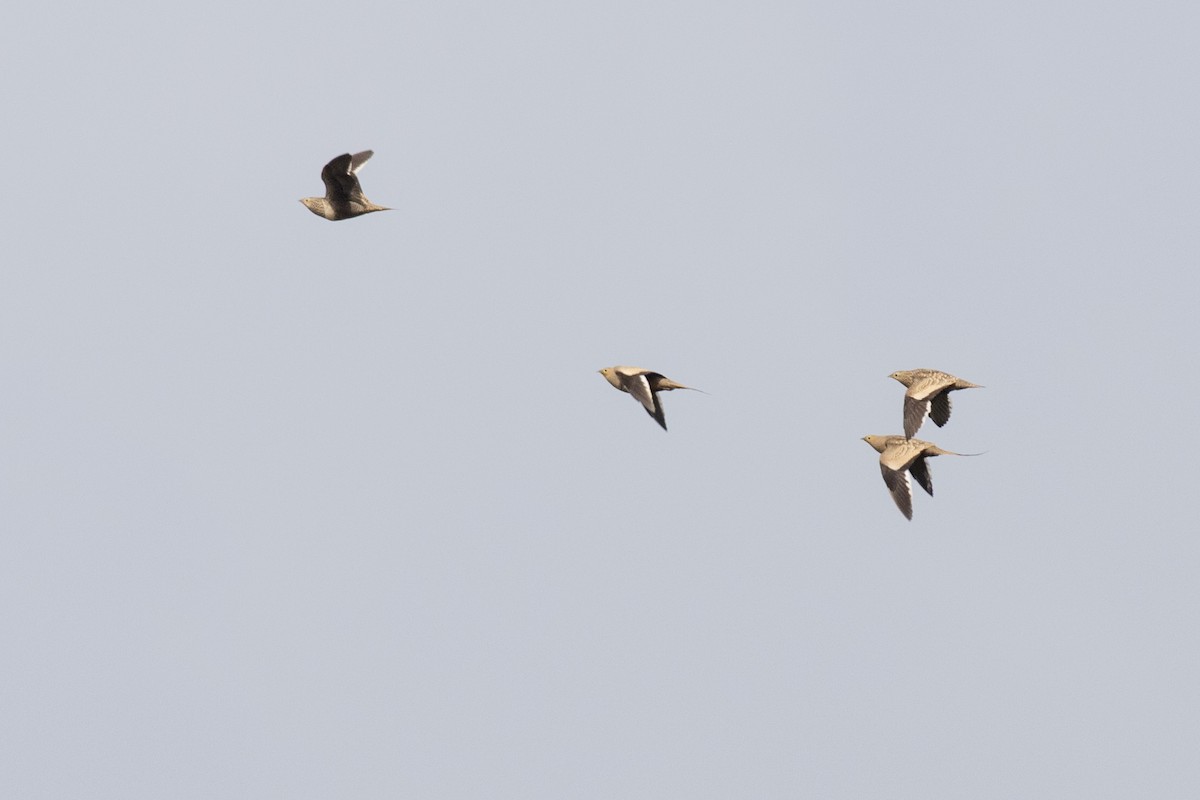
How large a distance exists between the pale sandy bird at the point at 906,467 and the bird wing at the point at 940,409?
2.49m

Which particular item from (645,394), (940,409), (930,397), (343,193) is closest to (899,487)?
(930,397)

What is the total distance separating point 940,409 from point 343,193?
16.4 meters

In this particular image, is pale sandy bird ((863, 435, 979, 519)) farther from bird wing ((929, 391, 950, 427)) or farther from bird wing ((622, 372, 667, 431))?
bird wing ((622, 372, 667, 431))

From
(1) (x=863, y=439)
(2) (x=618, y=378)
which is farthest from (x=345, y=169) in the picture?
(1) (x=863, y=439)

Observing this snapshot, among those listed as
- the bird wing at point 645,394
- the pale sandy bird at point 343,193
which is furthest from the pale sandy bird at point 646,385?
the pale sandy bird at point 343,193

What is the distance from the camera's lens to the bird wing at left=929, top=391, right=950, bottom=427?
5709 centimetres

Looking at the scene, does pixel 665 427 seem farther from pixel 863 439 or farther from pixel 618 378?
pixel 863 439

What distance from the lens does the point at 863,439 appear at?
56.8 metres

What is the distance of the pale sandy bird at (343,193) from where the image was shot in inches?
2137

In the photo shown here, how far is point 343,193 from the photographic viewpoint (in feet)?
181

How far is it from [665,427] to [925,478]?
660 cm

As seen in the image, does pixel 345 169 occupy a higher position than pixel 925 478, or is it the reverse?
pixel 345 169

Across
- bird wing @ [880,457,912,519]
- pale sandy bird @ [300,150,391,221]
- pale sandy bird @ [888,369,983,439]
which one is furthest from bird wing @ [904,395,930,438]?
pale sandy bird @ [300,150,391,221]

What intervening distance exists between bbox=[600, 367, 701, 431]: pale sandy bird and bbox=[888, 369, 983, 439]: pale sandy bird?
6370 millimetres
